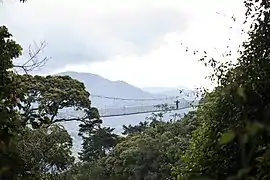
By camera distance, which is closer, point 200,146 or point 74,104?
point 200,146

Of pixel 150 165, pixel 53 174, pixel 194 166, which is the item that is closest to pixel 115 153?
pixel 150 165

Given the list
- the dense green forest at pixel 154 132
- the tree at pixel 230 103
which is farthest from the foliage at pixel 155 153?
the tree at pixel 230 103

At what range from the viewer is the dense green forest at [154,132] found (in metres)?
1.64

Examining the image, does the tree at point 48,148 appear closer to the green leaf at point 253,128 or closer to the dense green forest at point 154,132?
the dense green forest at point 154,132

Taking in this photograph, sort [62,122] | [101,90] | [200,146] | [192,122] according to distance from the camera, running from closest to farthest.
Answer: [200,146]
[62,122]
[192,122]
[101,90]

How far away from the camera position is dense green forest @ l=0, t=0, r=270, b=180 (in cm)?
164

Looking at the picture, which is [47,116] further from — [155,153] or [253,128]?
[253,128]

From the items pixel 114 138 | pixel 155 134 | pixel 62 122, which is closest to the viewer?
pixel 62 122

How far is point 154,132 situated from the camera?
2328 cm

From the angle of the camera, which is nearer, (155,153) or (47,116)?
(47,116)

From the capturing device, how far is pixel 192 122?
21.2 metres

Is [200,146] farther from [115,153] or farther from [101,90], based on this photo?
[101,90]

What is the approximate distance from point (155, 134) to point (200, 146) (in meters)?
12.9

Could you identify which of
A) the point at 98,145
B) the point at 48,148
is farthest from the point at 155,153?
the point at 98,145
